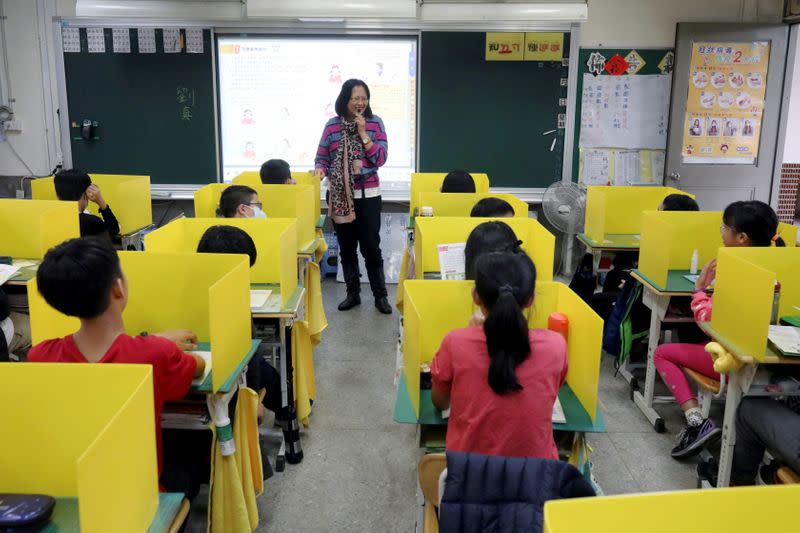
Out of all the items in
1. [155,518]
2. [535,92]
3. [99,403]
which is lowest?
[155,518]

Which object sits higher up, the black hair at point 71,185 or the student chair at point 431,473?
the black hair at point 71,185

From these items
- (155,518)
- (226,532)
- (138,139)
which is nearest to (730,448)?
(226,532)

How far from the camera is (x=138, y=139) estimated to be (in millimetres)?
5934

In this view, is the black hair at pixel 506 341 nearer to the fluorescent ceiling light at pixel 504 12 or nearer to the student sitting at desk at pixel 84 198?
the student sitting at desk at pixel 84 198

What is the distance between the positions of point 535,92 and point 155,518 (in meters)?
5.03

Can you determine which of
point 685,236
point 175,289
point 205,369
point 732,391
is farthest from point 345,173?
point 732,391

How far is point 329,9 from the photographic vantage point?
5480 millimetres

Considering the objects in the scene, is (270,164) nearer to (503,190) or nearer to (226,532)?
(503,190)

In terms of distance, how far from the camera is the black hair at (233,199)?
3.63 meters

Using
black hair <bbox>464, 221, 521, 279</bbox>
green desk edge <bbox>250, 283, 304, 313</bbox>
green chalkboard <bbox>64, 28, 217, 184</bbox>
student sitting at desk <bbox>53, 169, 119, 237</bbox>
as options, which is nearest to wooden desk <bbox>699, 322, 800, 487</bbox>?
black hair <bbox>464, 221, 521, 279</bbox>

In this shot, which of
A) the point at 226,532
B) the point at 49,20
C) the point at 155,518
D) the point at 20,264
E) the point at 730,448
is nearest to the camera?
the point at 155,518

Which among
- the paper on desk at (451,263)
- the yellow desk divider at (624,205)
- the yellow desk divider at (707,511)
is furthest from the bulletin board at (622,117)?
the yellow desk divider at (707,511)

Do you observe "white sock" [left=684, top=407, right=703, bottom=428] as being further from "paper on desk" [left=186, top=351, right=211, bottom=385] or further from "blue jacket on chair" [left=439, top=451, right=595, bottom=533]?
"paper on desk" [left=186, top=351, right=211, bottom=385]

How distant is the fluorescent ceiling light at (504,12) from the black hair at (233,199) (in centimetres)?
276
